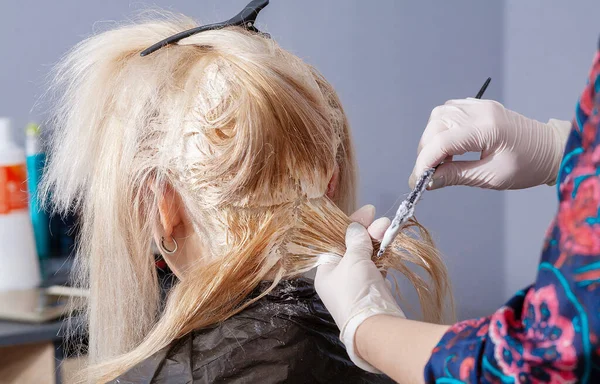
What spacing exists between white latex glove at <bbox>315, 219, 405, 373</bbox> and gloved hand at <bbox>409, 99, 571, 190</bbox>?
163 millimetres

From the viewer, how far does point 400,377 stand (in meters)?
0.76

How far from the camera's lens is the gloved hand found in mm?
1116

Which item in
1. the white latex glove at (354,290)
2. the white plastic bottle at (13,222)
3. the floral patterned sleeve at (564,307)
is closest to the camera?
the floral patterned sleeve at (564,307)

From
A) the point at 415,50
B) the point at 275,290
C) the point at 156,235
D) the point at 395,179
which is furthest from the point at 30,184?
the point at 415,50

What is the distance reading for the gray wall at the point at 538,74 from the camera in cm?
275

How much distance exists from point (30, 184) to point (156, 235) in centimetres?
96

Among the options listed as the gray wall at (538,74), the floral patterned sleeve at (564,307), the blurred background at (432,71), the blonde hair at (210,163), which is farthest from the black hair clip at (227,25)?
the gray wall at (538,74)

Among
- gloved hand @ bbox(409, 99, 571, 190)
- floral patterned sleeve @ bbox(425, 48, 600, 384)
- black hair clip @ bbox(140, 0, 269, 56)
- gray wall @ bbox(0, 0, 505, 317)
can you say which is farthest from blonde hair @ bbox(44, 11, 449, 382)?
gray wall @ bbox(0, 0, 505, 317)

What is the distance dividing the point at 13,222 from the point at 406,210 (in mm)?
1284

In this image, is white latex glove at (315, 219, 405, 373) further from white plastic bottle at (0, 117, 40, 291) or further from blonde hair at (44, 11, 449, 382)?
white plastic bottle at (0, 117, 40, 291)

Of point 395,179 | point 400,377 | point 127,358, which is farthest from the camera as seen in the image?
point 395,179

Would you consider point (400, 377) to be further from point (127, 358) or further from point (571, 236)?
point (127, 358)

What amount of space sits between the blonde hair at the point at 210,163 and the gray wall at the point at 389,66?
1.04 meters

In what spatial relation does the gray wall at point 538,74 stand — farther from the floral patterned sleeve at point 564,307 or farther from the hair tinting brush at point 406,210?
the floral patterned sleeve at point 564,307
